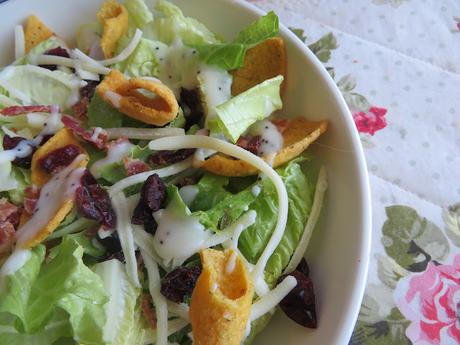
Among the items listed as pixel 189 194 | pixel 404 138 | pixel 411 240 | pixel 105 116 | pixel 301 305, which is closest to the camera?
pixel 301 305

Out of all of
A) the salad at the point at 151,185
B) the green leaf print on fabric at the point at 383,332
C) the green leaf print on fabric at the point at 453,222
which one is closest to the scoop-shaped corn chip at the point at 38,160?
the salad at the point at 151,185

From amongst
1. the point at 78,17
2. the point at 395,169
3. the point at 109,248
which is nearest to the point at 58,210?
the point at 109,248

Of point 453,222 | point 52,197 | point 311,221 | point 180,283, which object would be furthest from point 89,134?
point 453,222

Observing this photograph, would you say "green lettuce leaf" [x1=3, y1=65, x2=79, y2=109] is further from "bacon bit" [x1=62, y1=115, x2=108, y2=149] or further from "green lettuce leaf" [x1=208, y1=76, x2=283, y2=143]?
"green lettuce leaf" [x1=208, y1=76, x2=283, y2=143]

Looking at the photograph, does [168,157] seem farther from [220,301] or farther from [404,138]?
[404,138]

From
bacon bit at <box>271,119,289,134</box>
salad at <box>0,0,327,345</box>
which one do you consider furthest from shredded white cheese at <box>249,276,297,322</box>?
bacon bit at <box>271,119,289,134</box>

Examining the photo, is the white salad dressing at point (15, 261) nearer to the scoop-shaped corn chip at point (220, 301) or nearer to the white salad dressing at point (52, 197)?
the white salad dressing at point (52, 197)
